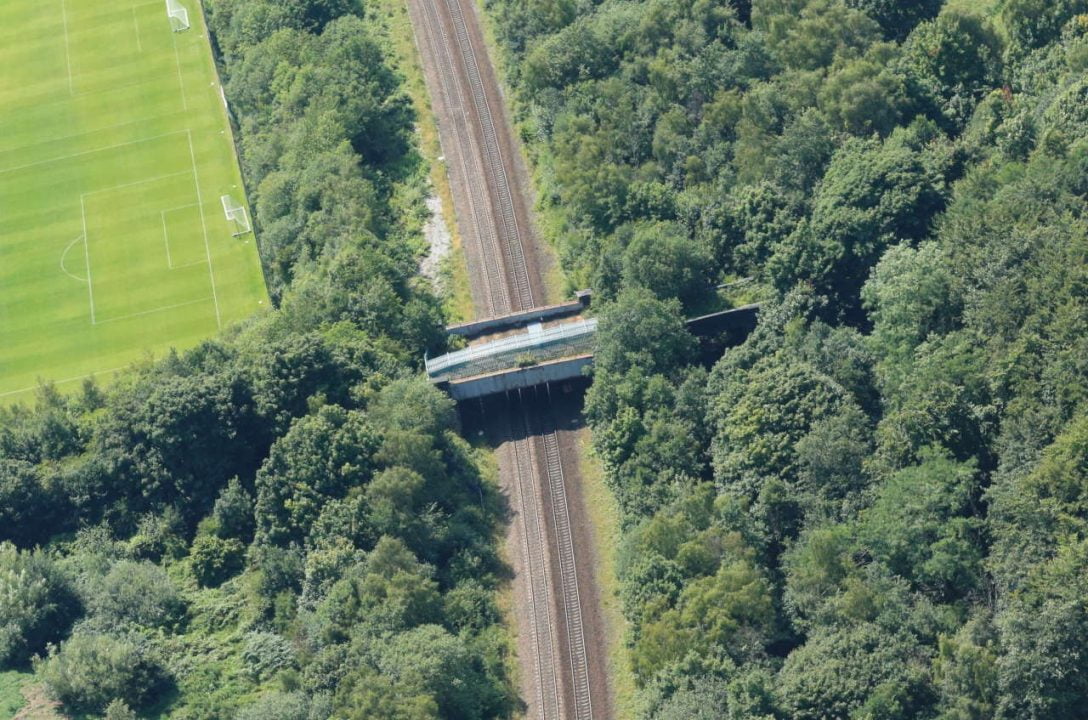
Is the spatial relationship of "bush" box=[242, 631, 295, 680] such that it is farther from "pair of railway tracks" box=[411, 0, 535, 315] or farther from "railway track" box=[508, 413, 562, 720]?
"pair of railway tracks" box=[411, 0, 535, 315]

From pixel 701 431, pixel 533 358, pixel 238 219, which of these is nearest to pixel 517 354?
pixel 533 358

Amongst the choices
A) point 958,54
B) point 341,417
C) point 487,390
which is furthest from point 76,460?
point 958,54

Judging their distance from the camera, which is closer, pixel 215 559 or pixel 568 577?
pixel 568 577

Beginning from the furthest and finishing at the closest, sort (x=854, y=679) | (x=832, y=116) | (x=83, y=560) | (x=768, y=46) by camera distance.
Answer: (x=768, y=46) → (x=832, y=116) → (x=83, y=560) → (x=854, y=679)

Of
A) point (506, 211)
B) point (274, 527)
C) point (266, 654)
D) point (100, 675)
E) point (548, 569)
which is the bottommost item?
point (266, 654)

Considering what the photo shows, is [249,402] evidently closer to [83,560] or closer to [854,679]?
[83,560]

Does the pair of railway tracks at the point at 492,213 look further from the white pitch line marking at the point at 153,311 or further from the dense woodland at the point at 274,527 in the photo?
the white pitch line marking at the point at 153,311

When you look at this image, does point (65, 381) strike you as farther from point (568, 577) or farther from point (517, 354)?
point (568, 577)
